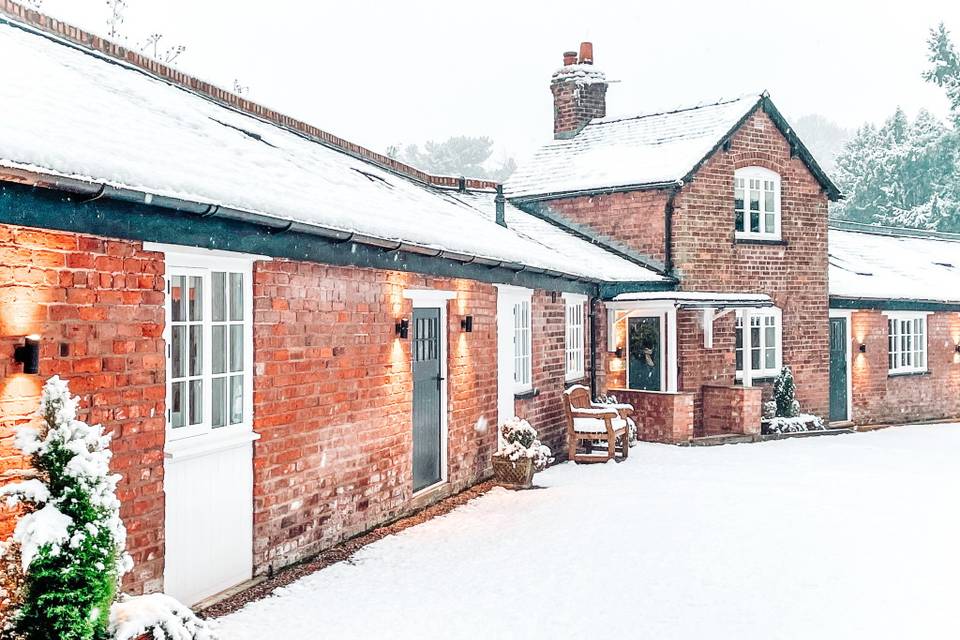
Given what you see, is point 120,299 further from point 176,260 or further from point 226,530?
point 226,530

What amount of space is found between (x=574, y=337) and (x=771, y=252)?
4877 mm

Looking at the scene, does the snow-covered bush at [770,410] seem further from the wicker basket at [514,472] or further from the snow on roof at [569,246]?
the wicker basket at [514,472]

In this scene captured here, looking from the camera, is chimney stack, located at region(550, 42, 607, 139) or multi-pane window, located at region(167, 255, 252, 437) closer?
multi-pane window, located at region(167, 255, 252, 437)

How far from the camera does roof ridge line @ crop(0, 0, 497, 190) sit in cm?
761

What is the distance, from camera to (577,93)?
20.7 m

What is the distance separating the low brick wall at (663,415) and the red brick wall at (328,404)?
5.93 metres

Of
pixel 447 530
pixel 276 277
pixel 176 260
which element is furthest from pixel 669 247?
pixel 176 260

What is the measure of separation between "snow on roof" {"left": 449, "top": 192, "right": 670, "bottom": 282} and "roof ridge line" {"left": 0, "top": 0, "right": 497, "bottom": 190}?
2632 mm

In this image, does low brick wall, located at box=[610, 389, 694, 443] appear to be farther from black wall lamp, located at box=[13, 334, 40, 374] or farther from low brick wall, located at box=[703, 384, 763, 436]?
black wall lamp, located at box=[13, 334, 40, 374]

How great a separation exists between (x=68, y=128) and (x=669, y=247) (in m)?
12.7

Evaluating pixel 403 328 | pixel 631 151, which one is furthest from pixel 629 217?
pixel 403 328

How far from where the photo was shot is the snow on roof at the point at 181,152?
16.2 feet

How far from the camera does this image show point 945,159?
4056 cm

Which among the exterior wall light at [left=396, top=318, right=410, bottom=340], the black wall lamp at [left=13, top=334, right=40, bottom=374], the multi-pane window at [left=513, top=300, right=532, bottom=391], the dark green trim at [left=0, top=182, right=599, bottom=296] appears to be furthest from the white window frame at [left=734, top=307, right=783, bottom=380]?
the black wall lamp at [left=13, top=334, right=40, bottom=374]
